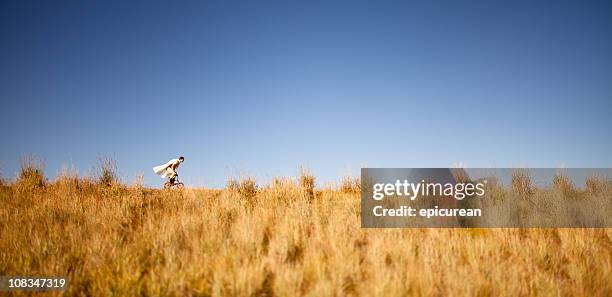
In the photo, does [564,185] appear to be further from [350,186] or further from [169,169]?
[169,169]

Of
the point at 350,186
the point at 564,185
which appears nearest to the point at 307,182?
the point at 350,186

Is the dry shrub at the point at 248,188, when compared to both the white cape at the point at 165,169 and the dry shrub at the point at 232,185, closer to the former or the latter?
the dry shrub at the point at 232,185

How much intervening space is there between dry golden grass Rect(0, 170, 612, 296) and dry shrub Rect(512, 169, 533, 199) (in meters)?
2.47

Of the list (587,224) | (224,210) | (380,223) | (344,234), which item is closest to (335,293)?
(344,234)

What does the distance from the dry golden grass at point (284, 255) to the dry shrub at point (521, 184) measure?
2468mm

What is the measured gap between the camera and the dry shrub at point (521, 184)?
918cm

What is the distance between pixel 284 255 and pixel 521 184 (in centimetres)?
800

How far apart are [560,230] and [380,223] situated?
3.47 metres

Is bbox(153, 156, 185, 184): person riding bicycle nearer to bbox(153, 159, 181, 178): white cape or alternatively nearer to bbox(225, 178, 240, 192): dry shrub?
bbox(153, 159, 181, 178): white cape

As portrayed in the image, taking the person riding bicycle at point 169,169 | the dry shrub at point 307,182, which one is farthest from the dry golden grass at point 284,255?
the person riding bicycle at point 169,169

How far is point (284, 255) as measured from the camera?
4.88 meters

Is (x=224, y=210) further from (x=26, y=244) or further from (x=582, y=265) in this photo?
(x=582, y=265)

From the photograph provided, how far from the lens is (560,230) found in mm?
6617

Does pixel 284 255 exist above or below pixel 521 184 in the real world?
below
